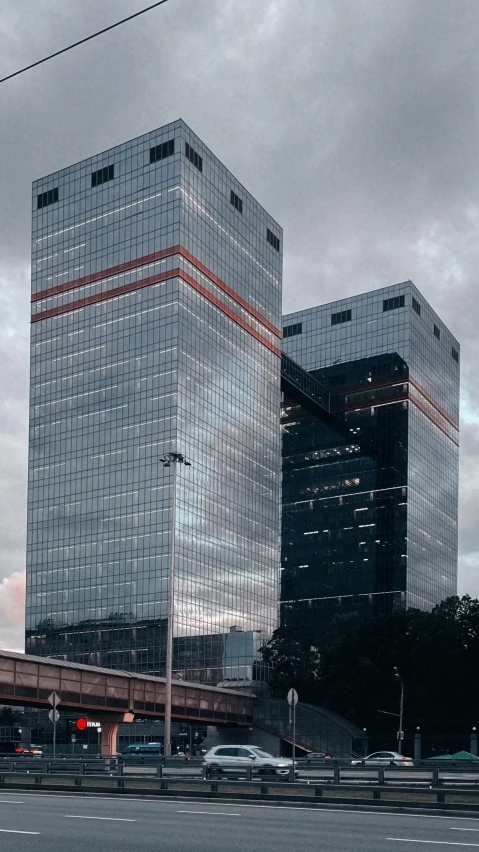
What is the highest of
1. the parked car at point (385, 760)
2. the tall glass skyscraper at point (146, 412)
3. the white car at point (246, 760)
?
the tall glass skyscraper at point (146, 412)

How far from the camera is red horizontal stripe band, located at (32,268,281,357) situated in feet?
529

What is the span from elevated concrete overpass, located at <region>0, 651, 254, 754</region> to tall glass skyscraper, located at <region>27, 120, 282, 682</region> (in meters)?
27.4

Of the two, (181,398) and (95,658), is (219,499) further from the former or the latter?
(95,658)

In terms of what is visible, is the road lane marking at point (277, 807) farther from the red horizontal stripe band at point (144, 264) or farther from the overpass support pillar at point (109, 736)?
the red horizontal stripe band at point (144, 264)

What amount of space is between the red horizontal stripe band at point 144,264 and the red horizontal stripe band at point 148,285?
2.54 metres

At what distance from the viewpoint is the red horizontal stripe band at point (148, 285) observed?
529ft

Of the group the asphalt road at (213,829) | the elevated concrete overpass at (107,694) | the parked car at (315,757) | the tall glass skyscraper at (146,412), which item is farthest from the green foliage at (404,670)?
the asphalt road at (213,829)

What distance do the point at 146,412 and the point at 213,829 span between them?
13532 centimetres

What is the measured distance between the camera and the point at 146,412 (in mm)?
159250

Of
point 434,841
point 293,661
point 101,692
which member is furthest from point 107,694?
point 434,841

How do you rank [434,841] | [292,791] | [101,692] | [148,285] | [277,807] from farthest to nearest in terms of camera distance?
1. [148,285]
2. [101,692]
3. [292,791]
4. [277,807]
5. [434,841]

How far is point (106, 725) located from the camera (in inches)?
4048

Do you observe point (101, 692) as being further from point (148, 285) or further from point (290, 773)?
point (148, 285)

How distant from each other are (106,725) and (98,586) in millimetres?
59471
